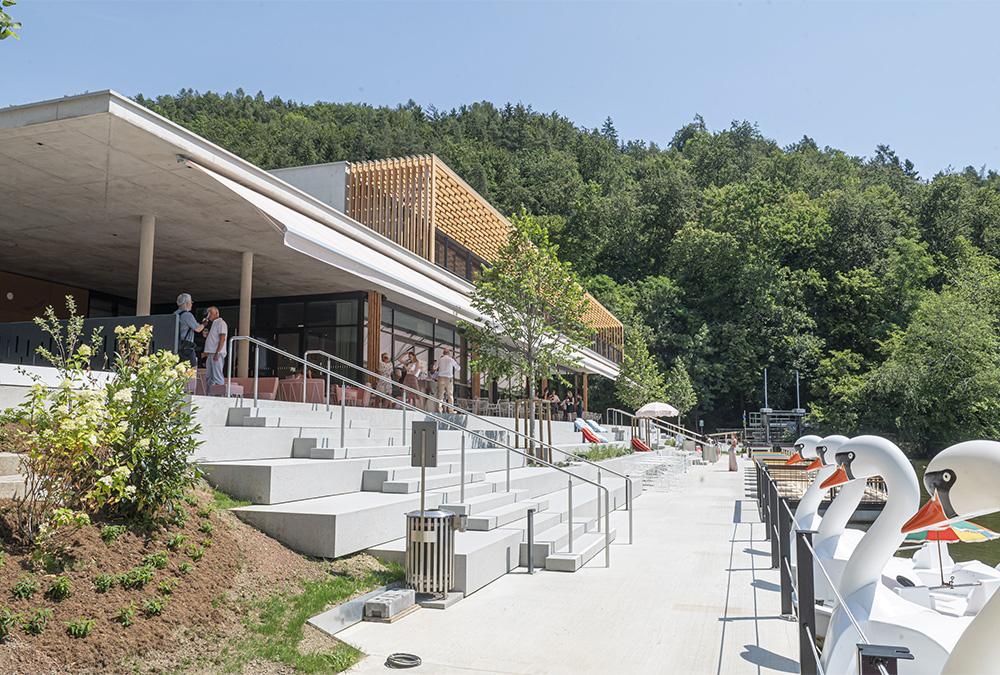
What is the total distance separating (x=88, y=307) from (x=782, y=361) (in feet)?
200

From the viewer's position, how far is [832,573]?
7590 millimetres

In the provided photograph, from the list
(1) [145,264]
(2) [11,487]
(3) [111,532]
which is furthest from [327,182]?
(3) [111,532]

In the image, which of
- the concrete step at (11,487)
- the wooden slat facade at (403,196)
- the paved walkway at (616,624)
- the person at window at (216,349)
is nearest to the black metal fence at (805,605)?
the paved walkway at (616,624)

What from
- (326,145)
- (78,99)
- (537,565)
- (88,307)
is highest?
(326,145)

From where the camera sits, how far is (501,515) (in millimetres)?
10234

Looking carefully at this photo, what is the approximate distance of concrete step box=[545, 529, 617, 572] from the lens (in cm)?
944

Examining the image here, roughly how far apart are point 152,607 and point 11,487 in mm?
1653

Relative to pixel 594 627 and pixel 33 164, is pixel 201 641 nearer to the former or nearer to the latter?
pixel 594 627

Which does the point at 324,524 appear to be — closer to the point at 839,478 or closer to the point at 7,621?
the point at 7,621

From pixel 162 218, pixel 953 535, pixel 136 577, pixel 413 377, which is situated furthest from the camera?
pixel 413 377

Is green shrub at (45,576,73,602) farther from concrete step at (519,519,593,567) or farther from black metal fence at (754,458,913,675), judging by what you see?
concrete step at (519,519,593,567)

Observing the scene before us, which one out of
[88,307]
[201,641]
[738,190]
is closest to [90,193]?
[88,307]

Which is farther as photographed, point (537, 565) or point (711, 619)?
point (537, 565)

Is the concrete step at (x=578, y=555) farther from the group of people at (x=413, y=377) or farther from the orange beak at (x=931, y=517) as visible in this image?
the group of people at (x=413, y=377)
